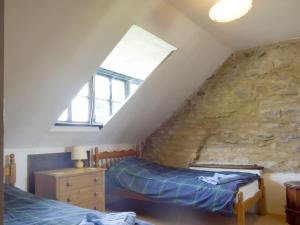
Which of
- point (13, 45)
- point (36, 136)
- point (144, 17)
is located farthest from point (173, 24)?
point (36, 136)

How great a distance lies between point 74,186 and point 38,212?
1.07 m

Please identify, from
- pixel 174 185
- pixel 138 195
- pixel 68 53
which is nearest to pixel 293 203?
pixel 174 185

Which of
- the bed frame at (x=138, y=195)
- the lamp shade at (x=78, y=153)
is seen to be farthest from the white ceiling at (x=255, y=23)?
the lamp shade at (x=78, y=153)

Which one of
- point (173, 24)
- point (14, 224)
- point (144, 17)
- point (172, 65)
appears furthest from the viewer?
point (172, 65)

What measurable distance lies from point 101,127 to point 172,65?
1.32 metres

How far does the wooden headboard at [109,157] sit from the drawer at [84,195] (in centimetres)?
72

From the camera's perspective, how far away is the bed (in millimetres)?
1964

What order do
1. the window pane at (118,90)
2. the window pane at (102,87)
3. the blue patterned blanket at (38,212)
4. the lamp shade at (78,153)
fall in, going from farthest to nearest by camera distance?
1. the window pane at (118,90)
2. the window pane at (102,87)
3. the lamp shade at (78,153)
4. the blue patterned blanket at (38,212)

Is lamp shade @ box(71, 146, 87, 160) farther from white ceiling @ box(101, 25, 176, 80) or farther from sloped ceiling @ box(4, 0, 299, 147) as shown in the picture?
white ceiling @ box(101, 25, 176, 80)

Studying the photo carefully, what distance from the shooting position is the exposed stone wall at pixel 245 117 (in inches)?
165

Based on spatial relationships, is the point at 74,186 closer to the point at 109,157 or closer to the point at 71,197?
the point at 71,197

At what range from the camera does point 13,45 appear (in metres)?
2.30

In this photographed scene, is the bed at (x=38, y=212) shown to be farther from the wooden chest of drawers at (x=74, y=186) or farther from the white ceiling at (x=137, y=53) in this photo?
the white ceiling at (x=137, y=53)

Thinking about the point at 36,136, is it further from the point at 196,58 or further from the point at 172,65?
the point at 196,58
